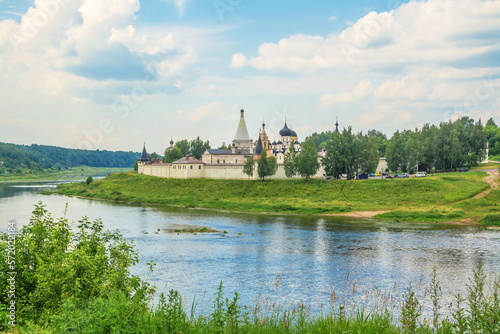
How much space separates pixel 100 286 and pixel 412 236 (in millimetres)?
28827

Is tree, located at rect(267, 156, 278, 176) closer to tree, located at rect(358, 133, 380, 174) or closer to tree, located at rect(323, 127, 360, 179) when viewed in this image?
tree, located at rect(323, 127, 360, 179)

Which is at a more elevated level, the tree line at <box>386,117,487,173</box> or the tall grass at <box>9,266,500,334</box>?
the tree line at <box>386,117,487,173</box>

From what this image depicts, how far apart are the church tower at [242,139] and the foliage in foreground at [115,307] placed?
72.6 meters

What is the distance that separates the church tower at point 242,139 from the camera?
8822 centimetres

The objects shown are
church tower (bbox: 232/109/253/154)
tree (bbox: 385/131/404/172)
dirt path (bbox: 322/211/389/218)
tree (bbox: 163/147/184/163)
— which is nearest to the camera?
dirt path (bbox: 322/211/389/218)

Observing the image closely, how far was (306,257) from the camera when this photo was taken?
92.2ft

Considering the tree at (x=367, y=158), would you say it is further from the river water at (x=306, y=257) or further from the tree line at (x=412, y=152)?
the river water at (x=306, y=257)

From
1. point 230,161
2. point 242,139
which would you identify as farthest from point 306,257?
point 242,139

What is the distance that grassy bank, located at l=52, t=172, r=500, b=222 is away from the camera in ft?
160

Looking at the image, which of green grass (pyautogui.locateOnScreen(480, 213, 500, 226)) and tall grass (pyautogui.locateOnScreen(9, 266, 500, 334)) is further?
green grass (pyautogui.locateOnScreen(480, 213, 500, 226))

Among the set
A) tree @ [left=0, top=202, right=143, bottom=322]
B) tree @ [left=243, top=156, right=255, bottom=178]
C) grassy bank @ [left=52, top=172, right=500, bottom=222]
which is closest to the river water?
tree @ [left=0, top=202, right=143, bottom=322]

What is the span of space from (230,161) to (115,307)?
73.9 metres

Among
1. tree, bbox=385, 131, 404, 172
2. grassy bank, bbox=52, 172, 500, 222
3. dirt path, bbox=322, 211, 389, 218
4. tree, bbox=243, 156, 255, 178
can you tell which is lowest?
dirt path, bbox=322, 211, 389, 218

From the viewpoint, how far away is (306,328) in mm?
9711
